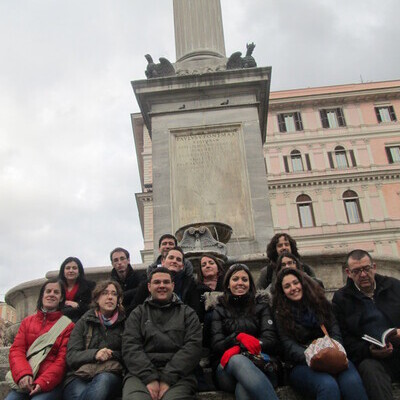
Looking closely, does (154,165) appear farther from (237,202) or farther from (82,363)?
(82,363)

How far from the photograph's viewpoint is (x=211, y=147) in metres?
9.35

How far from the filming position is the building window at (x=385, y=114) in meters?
42.8

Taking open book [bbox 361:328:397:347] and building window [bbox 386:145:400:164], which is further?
building window [bbox 386:145:400:164]

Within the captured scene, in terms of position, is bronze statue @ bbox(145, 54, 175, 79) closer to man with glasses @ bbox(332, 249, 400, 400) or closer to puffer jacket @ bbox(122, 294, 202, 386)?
puffer jacket @ bbox(122, 294, 202, 386)

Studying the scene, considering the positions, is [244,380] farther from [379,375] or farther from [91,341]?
[91,341]

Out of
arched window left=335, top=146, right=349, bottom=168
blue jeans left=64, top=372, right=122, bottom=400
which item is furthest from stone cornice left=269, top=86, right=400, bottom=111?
blue jeans left=64, top=372, right=122, bottom=400

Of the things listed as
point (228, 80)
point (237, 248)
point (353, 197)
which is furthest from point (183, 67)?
point (353, 197)

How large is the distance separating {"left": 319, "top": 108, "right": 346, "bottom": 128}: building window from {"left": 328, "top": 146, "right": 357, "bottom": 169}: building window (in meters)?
2.52

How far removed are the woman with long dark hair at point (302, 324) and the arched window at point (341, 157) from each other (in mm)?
38320

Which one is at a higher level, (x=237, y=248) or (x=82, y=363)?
(x=237, y=248)

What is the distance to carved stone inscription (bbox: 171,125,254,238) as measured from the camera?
8.69 meters

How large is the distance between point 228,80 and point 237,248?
386 cm

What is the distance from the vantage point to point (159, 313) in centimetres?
439

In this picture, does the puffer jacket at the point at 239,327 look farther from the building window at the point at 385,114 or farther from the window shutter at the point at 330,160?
the building window at the point at 385,114
